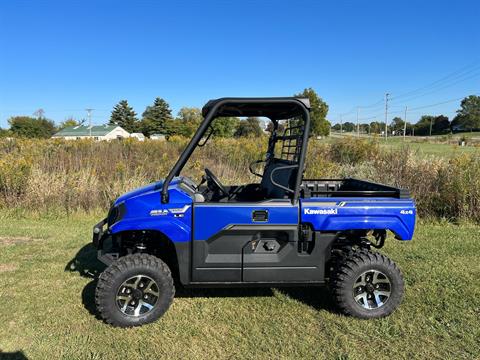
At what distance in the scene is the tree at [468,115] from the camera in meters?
91.1

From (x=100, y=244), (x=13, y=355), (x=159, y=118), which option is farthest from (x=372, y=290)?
(x=159, y=118)

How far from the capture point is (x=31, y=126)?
63.1m

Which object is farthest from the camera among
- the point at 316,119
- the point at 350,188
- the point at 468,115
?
the point at 468,115

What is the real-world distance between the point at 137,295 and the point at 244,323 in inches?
36.9

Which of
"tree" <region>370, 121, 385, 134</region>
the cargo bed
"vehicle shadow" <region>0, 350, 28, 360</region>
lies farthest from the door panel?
"tree" <region>370, 121, 385, 134</region>

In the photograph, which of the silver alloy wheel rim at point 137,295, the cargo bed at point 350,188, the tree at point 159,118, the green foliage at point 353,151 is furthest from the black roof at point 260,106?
the tree at point 159,118

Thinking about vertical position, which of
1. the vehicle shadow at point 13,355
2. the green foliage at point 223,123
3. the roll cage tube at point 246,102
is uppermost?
the green foliage at point 223,123

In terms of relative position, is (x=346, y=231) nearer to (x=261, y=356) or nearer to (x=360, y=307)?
(x=360, y=307)

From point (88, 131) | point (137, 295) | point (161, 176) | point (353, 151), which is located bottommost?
point (137, 295)

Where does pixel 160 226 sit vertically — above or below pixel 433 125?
below

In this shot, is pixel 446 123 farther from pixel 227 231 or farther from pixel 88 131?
pixel 227 231

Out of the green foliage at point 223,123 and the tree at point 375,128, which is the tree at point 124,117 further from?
the green foliage at point 223,123

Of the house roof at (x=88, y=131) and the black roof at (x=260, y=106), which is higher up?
the house roof at (x=88, y=131)

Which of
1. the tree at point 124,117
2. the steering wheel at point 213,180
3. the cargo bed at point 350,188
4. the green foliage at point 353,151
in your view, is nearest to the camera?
the cargo bed at point 350,188
